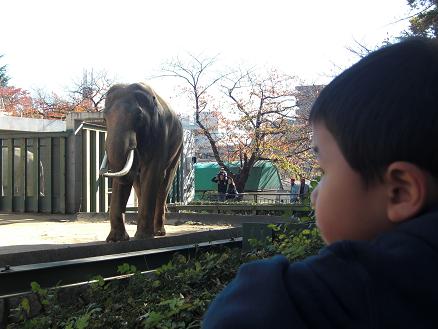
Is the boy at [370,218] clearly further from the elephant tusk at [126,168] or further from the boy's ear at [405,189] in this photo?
the elephant tusk at [126,168]

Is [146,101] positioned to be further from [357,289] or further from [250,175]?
[250,175]

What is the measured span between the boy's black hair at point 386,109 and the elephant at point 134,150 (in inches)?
253

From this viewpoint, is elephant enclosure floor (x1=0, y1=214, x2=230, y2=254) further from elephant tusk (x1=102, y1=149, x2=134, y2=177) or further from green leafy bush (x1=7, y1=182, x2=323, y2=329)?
green leafy bush (x1=7, y1=182, x2=323, y2=329)

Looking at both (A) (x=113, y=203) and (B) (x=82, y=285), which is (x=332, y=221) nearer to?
(B) (x=82, y=285)

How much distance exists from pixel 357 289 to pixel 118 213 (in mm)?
7257

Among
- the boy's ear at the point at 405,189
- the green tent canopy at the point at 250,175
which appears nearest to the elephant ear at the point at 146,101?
the boy's ear at the point at 405,189

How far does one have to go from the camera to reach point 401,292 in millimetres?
1011

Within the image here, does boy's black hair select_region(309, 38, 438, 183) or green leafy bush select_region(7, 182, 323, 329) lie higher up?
boy's black hair select_region(309, 38, 438, 183)

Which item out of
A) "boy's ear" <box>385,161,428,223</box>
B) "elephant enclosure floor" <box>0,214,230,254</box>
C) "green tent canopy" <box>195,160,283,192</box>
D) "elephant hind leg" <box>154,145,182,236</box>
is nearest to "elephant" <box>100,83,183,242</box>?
"elephant hind leg" <box>154,145,182,236</box>

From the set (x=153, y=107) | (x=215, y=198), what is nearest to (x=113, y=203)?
(x=153, y=107)

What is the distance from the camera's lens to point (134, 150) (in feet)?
27.2

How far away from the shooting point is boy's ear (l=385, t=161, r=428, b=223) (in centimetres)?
107

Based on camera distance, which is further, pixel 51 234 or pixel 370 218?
pixel 51 234

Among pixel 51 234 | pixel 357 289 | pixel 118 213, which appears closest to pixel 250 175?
pixel 51 234
